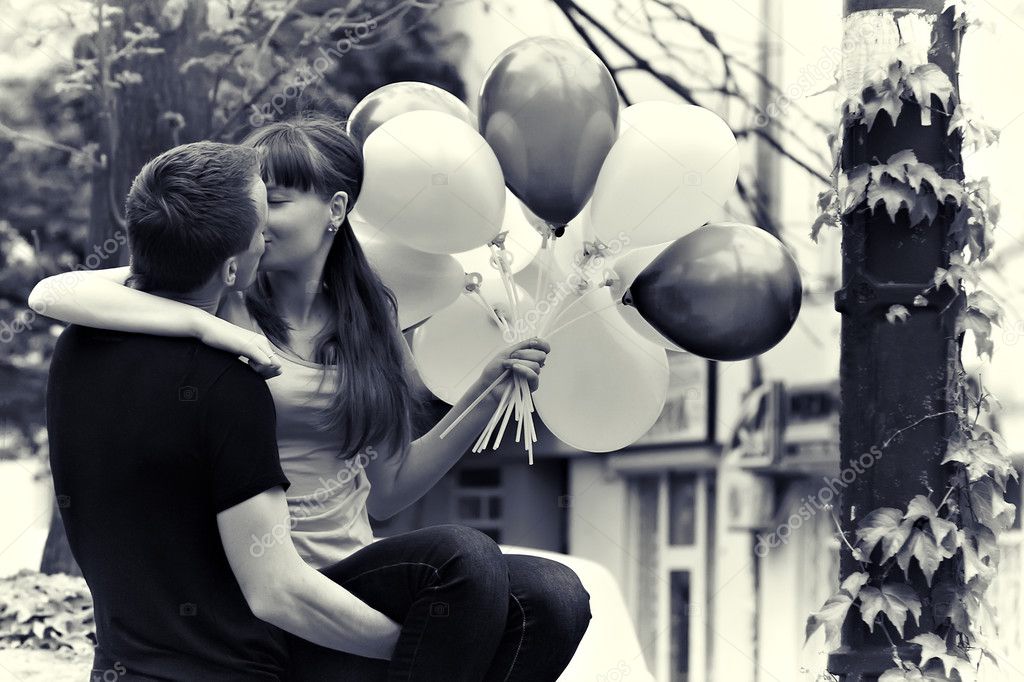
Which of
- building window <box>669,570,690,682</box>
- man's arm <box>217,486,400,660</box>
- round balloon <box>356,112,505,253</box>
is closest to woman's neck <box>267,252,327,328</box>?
round balloon <box>356,112,505,253</box>

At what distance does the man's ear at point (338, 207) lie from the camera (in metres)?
1.97

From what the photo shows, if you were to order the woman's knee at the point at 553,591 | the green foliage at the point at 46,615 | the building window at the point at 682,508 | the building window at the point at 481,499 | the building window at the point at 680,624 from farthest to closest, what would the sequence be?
the building window at the point at 481,499 → the building window at the point at 680,624 → the building window at the point at 682,508 → the green foliage at the point at 46,615 → the woman's knee at the point at 553,591

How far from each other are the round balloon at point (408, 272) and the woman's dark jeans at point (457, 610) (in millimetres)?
705

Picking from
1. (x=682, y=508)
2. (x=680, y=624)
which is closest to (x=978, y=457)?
(x=682, y=508)

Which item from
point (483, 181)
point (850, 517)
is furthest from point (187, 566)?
point (850, 517)

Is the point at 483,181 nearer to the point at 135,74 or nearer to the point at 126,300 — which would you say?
the point at 126,300

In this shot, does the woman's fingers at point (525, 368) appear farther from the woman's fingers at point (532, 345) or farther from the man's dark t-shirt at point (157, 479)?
the man's dark t-shirt at point (157, 479)

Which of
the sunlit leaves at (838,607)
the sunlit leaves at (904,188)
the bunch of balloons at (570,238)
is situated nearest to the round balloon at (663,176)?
the bunch of balloons at (570,238)

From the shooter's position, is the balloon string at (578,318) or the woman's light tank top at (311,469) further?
the balloon string at (578,318)

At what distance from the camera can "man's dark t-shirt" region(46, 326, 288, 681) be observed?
154cm

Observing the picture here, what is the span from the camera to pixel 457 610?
5.43ft

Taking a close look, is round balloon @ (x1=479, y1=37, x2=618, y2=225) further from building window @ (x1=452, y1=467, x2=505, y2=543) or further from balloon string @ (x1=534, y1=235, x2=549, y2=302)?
building window @ (x1=452, y1=467, x2=505, y2=543)

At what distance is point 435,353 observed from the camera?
2.52m

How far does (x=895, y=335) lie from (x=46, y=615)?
291 centimetres
